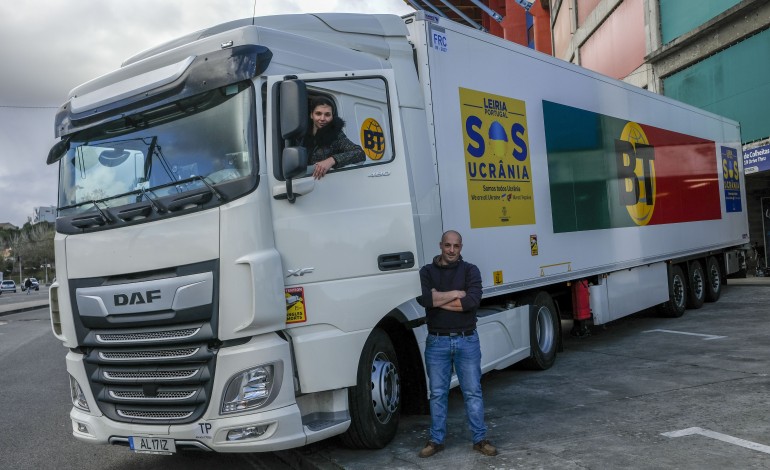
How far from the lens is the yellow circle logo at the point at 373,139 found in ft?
16.9

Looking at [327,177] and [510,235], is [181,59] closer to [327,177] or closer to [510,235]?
[327,177]

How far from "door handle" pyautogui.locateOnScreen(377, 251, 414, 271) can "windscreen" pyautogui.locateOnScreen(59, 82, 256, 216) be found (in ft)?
3.96

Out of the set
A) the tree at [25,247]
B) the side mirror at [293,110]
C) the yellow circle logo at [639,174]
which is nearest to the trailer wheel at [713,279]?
the yellow circle logo at [639,174]

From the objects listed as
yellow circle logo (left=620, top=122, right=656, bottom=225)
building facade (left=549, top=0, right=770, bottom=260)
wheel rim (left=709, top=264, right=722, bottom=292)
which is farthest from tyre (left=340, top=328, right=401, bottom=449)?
building facade (left=549, top=0, right=770, bottom=260)

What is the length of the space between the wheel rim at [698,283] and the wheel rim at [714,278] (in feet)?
2.12

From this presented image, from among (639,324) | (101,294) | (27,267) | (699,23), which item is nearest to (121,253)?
(101,294)

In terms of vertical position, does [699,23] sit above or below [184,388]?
above

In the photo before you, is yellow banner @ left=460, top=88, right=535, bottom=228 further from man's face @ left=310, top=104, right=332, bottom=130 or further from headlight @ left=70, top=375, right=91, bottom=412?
headlight @ left=70, top=375, right=91, bottom=412

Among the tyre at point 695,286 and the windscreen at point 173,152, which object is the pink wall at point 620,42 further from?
the windscreen at point 173,152

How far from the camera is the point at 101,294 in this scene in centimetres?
466

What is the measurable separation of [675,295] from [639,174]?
123 inches

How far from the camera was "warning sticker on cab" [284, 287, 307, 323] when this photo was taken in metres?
4.58

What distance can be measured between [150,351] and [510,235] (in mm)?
3863

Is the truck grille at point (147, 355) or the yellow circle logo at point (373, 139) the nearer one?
the truck grille at point (147, 355)
